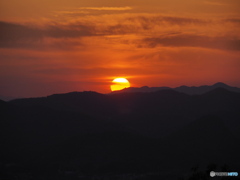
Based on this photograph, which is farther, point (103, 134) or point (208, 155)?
point (103, 134)

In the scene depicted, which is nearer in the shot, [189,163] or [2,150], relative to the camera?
[189,163]

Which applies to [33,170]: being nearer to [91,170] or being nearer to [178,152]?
[91,170]

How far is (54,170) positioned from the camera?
162000 mm

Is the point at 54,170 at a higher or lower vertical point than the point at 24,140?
lower

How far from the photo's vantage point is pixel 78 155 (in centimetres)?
17375

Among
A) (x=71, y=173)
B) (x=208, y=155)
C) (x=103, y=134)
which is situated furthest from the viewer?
(x=103, y=134)

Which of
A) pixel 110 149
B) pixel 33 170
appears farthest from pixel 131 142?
pixel 33 170

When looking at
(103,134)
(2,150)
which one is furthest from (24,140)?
(103,134)

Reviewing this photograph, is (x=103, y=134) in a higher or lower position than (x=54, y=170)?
higher

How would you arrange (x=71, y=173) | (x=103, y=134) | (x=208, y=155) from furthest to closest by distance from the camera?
(x=103, y=134), (x=208, y=155), (x=71, y=173)

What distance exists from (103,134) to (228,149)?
4395 cm

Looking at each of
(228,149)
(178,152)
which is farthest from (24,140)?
(228,149)

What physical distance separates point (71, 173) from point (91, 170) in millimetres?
6182

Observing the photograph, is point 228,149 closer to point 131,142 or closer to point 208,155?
point 208,155
